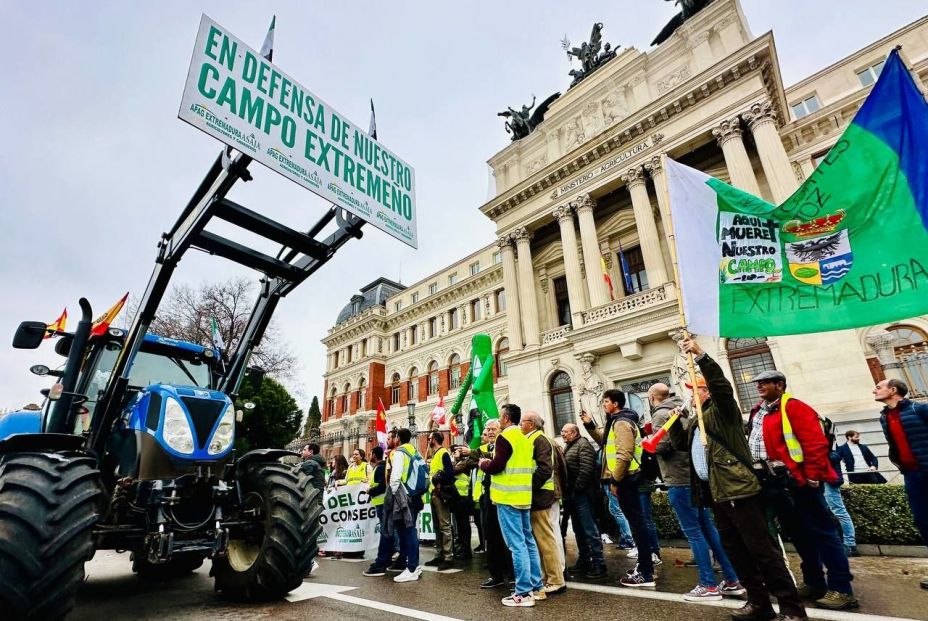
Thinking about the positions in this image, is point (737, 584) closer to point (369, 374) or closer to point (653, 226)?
point (653, 226)

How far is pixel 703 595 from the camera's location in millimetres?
3814

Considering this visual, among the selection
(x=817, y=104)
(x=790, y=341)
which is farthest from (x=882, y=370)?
(x=817, y=104)

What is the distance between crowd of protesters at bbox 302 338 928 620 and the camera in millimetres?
3385

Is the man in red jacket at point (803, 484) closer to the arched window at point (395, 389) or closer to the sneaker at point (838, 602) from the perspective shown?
the sneaker at point (838, 602)

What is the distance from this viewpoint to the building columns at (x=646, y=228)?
15.7m

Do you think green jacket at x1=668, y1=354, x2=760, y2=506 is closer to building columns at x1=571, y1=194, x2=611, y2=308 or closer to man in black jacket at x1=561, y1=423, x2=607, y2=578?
man in black jacket at x1=561, y1=423, x2=607, y2=578

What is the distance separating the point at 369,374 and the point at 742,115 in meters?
29.1

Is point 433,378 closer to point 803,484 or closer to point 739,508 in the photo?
point 803,484

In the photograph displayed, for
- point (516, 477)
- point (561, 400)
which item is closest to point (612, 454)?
point (516, 477)

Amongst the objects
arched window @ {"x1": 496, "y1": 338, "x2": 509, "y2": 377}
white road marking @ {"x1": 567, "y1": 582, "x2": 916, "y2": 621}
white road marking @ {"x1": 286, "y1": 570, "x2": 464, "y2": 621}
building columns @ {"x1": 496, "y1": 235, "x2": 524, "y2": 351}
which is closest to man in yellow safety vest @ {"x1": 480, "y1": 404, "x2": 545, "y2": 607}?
white road marking @ {"x1": 567, "y1": 582, "x2": 916, "y2": 621}

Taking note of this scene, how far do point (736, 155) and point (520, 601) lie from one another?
15776 mm

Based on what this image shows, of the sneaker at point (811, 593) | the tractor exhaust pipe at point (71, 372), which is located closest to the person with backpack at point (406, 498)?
the tractor exhaust pipe at point (71, 372)

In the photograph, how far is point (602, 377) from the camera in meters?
16.4

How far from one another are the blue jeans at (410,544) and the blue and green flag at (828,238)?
13.5 feet
